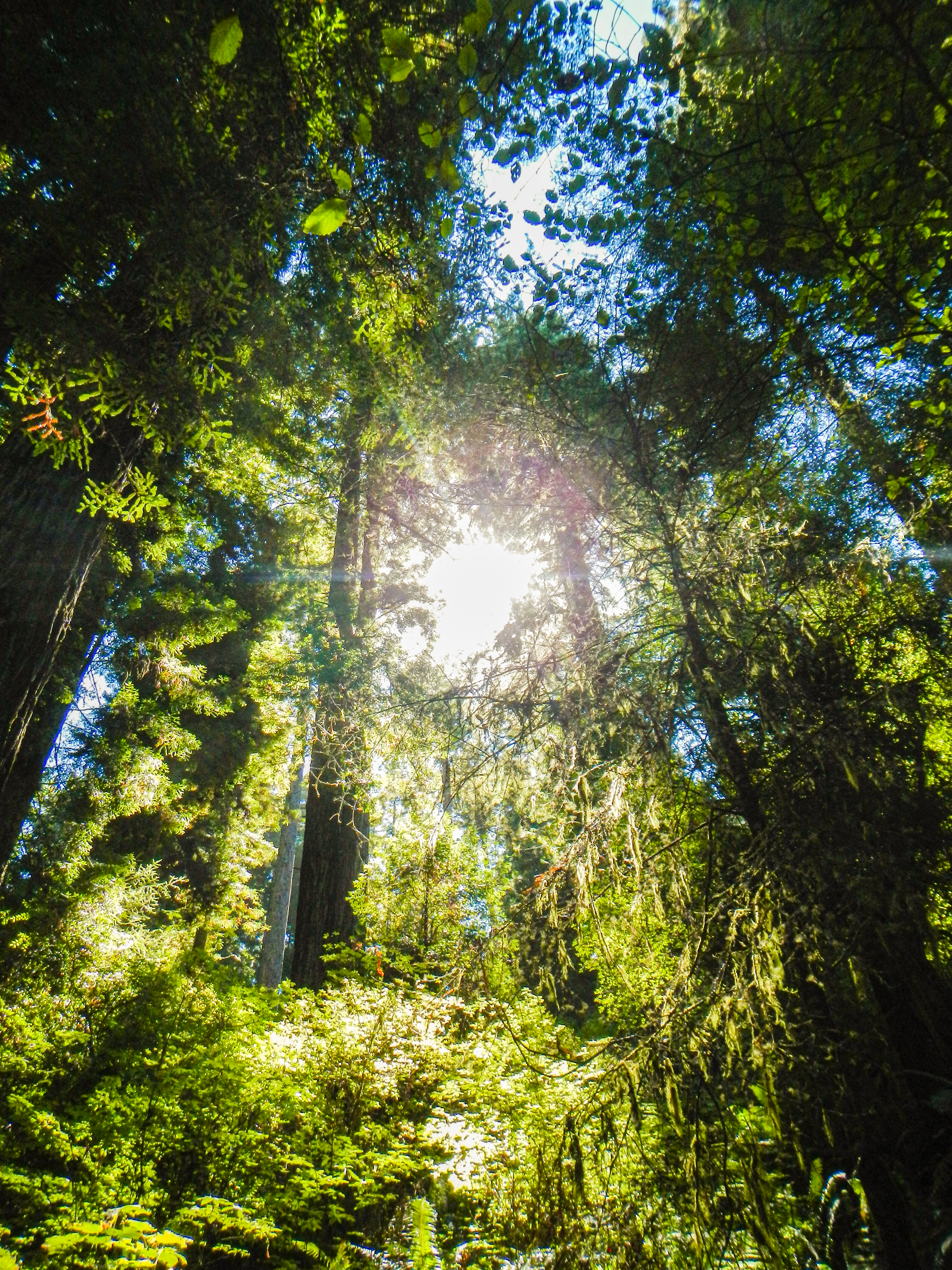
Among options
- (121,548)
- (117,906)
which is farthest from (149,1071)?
(121,548)

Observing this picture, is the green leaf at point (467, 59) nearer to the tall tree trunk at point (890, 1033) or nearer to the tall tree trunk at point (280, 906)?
the tall tree trunk at point (890, 1033)

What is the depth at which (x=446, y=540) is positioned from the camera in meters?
7.61

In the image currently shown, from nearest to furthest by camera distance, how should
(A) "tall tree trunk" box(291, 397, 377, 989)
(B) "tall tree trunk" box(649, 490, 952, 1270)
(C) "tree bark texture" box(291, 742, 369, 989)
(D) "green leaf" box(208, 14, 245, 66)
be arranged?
1. (D) "green leaf" box(208, 14, 245, 66)
2. (B) "tall tree trunk" box(649, 490, 952, 1270)
3. (A) "tall tree trunk" box(291, 397, 377, 989)
4. (C) "tree bark texture" box(291, 742, 369, 989)

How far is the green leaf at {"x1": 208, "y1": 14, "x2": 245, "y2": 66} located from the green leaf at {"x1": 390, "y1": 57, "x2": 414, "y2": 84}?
1.08 ft

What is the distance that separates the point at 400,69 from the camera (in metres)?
1.34

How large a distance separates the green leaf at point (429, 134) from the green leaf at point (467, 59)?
0.14 meters

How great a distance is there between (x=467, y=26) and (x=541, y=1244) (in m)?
5.40

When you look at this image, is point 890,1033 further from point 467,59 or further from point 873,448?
point 467,59

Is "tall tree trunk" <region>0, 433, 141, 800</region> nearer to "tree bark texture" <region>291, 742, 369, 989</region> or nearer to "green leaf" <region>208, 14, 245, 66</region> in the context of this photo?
"green leaf" <region>208, 14, 245, 66</region>

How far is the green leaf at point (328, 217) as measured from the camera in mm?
1346

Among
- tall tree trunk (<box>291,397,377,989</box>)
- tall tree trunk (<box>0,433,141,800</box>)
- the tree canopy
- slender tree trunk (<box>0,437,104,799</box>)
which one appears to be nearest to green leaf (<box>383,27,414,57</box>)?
the tree canopy

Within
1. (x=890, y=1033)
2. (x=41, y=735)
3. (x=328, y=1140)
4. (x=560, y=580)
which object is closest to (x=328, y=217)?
(x=560, y=580)

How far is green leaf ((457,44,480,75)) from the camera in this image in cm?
141

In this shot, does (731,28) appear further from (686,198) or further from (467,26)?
(467,26)
